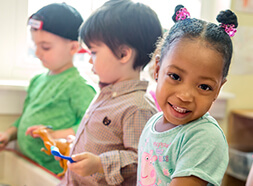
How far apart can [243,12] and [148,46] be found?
105 cm

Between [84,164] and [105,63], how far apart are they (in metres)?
0.28

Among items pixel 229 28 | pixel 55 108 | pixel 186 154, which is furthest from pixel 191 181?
pixel 55 108

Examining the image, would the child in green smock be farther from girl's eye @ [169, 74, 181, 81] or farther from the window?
girl's eye @ [169, 74, 181, 81]

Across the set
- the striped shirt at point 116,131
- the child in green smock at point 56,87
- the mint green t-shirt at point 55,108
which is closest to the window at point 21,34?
the child in green smock at point 56,87

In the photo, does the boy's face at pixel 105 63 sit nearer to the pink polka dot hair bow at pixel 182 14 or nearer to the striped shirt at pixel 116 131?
the striped shirt at pixel 116 131

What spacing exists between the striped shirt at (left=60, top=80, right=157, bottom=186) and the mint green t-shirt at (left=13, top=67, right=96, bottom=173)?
0.22 metres

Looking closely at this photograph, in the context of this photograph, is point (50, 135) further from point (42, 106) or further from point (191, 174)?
point (191, 174)

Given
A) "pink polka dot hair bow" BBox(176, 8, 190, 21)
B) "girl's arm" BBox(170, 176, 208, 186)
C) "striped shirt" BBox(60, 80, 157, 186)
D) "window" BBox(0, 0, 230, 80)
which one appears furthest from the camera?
"window" BBox(0, 0, 230, 80)

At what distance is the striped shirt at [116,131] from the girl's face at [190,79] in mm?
253

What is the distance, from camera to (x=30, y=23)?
48.1 inches

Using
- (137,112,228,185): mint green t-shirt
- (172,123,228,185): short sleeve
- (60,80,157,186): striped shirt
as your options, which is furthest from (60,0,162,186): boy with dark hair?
(172,123,228,185): short sleeve

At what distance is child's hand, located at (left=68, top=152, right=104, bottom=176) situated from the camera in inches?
32.1

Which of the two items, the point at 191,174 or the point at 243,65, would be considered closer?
the point at 191,174

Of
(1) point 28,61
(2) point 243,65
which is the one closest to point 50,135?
(1) point 28,61
